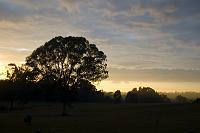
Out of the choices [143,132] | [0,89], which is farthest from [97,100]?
[143,132]

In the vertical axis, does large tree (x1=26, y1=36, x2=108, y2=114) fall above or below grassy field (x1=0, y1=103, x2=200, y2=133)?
above

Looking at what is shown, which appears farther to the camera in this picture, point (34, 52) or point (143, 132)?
point (34, 52)

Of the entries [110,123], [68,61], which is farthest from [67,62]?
[110,123]

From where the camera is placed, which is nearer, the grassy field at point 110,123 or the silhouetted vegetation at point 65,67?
the grassy field at point 110,123

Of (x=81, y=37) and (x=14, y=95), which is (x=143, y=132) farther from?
(x=14, y=95)

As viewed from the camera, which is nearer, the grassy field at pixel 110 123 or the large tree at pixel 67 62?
the grassy field at pixel 110 123

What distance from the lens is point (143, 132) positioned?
126ft

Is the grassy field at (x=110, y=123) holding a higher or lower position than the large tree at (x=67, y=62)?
lower

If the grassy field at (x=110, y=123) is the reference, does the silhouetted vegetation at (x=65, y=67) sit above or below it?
above

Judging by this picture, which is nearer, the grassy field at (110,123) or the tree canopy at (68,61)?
the grassy field at (110,123)

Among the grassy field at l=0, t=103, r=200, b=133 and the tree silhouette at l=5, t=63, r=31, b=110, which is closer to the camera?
the grassy field at l=0, t=103, r=200, b=133

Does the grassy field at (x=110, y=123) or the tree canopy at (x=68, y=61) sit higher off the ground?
the tree canopy at (x=68, y=61)

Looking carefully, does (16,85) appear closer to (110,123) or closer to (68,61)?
(68,61)

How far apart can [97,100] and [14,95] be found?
2471 inches
